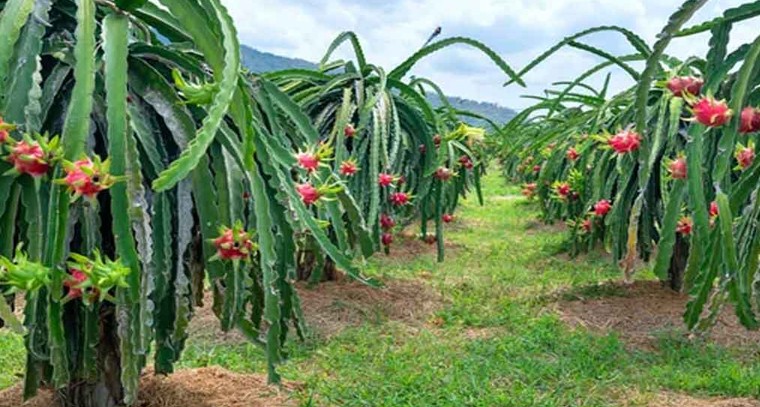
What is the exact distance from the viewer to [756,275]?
6.35 ft

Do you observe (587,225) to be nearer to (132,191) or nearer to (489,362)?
(489,362)

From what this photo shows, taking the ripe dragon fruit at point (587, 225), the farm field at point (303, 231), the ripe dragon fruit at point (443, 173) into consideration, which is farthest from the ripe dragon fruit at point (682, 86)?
the ripe dragon fruit at point (587, 225)

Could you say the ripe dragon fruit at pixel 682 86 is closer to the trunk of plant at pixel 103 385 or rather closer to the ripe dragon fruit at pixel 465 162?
the trunk of plant at pixel 103 385

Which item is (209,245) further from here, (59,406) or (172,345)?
(59,406)

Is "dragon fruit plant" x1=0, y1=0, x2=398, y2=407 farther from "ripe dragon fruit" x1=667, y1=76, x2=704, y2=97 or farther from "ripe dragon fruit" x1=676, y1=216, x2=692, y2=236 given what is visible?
"ripe dragon fruit" x1=676, y1=216, x2=692, y2=236

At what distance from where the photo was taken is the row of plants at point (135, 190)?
4.45ft

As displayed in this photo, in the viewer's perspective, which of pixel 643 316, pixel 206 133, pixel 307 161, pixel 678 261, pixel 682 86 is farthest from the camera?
pixel 678 261

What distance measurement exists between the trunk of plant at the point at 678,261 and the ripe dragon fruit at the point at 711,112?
269 cm

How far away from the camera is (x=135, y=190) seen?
1.46m

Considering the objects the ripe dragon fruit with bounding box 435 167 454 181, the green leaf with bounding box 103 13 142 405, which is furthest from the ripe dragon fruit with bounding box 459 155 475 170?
the green leaf with bounding box 103 13 142 405

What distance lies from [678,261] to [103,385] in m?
3.39

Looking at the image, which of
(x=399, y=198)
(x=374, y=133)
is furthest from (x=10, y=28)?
(x=399, y=198)

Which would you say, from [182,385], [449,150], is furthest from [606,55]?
[182,385]

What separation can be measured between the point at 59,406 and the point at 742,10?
6.88 feet
